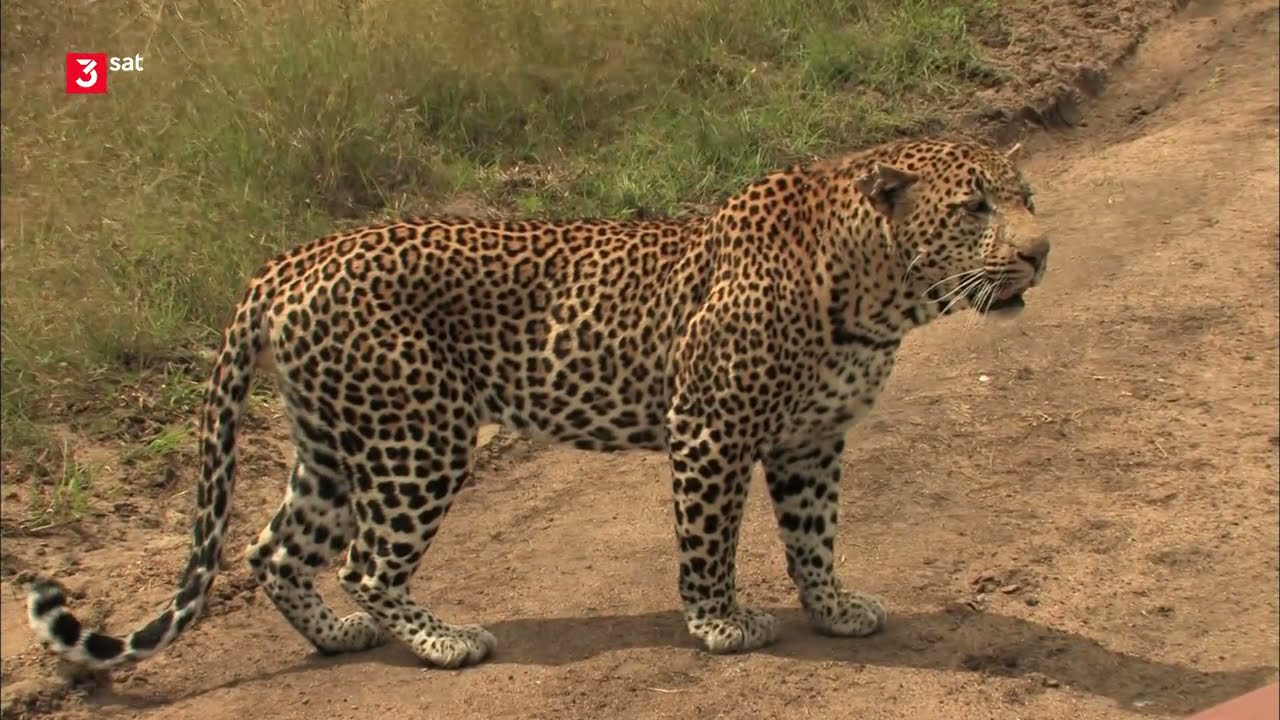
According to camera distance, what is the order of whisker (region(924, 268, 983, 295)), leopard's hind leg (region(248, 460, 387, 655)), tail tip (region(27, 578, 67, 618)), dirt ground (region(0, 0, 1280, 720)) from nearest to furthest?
1. tail tip (region(27, 578, 67, 618))
2. whisker (region(924, 268, 983, 295))
3. dirt ground (region(0, 0, 1280, 720))
4. leopard's hind leg (region(248, 460, 387, 655))

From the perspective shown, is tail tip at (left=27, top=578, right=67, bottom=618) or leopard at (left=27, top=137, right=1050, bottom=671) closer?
tail tip at (left=27, top=578, right=67, bottom=618)

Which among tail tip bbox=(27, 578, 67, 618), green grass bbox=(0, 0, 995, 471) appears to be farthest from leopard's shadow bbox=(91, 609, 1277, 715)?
green grass bbox=(0, 0, 995, 471)

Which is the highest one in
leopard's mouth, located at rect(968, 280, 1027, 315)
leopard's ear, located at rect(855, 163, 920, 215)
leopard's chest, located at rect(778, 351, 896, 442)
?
leopard's ear, located at rect(855, 163, 920, 215)

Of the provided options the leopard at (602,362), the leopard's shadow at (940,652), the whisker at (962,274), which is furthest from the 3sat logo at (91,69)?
the whisker at (962,274)

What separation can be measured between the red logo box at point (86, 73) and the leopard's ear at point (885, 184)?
8.05ft

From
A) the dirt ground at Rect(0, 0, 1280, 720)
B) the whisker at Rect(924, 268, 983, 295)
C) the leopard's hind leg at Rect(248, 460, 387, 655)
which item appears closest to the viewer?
the whisker at Rect(924, 268, 983, 295)

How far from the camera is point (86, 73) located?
505 centimetres

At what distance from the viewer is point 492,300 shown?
5.34 m

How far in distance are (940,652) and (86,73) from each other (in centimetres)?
333

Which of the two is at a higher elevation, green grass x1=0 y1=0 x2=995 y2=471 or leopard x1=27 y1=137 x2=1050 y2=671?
green grass x1=0 y1=0 x2=995 y2=471

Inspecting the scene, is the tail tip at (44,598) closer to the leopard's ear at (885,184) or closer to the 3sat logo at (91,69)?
the 3sat logo at (91,69)

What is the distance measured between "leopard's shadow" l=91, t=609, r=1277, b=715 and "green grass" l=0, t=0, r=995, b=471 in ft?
5.49

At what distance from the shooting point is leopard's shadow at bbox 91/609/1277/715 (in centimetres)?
520

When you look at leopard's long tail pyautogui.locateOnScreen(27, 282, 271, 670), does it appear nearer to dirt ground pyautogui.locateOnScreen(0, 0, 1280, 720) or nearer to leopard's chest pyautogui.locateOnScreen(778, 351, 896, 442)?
dirt ground pyautogui.locateOnScreen(0, 0, 1280, 720)
